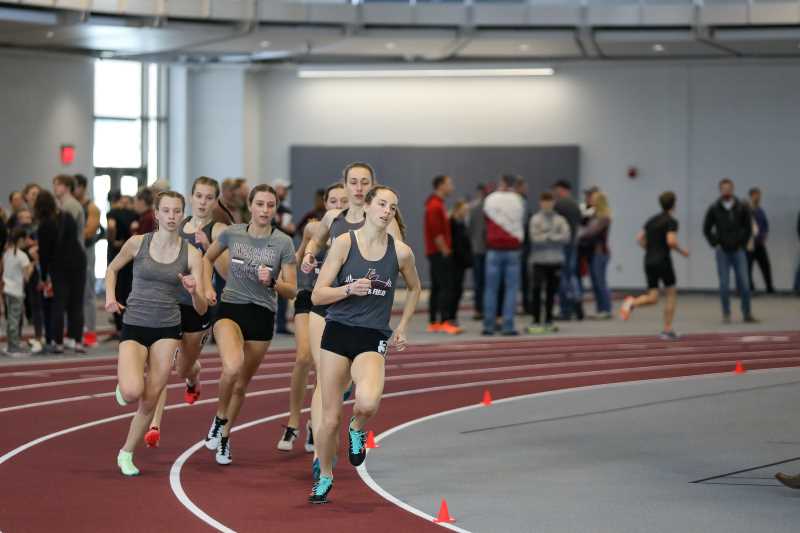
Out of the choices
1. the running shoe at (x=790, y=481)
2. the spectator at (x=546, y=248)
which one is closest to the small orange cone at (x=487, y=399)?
the running shoe at (x=790, y=481)

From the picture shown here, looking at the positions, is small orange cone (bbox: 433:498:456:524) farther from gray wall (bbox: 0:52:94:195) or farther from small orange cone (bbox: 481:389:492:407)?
gray wall (bbox: 0:52:94:195)

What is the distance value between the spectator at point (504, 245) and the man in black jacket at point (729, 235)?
3.41 metres

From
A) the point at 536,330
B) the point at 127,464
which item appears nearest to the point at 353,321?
the point at 127,464

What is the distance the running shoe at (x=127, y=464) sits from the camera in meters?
8.77

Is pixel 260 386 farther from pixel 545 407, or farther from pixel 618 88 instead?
pixel 618 88

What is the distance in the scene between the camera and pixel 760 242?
27266 millimetres

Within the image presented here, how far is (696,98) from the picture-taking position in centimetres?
2839

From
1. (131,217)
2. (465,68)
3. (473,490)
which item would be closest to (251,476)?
(473,490)

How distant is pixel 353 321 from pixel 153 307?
63.7 inches

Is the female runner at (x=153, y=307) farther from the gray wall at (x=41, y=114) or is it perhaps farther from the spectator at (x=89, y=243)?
the gray wall at (x=41, y=114)

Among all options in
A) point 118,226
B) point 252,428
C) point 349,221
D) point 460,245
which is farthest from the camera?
point 460,245

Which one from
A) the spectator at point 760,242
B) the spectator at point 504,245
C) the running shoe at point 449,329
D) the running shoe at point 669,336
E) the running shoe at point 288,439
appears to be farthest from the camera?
the spectator at point 760,242

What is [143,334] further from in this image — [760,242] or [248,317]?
[760,242]

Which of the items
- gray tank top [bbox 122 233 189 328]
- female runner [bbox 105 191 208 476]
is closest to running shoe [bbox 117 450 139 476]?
female runner [bbox 105 191 208 476]
